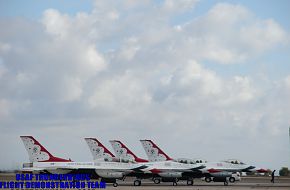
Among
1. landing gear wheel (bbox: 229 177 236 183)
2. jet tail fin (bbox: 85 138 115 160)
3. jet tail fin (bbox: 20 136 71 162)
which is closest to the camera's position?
jet tail fin (bbox: 20 136 71 162)

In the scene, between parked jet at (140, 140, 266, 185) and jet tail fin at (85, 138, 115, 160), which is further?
jet tail fin at (85, 138, 115, 160)

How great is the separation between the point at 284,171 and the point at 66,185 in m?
73.0

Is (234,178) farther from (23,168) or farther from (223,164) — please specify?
(23,168)

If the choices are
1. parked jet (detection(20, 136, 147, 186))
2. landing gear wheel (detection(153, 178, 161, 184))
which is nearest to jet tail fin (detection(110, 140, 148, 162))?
landing gear wheel (detection(153, 178, 161, 184))

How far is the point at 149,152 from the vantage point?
184ft

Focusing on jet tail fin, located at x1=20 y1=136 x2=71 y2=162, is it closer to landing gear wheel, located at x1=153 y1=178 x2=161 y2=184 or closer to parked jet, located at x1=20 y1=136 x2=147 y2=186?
parked jet, located at x1=20 y1=136 x2=147 y2=186

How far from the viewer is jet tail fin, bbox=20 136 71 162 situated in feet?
158

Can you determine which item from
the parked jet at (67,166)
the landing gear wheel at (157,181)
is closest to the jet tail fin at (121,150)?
the landing gear wheel at (157,181)

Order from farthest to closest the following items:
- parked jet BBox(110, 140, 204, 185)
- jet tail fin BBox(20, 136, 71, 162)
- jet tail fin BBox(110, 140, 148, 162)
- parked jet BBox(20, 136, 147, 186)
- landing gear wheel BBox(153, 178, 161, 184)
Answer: jet tail fin BBox(110, 140, 148, 162) → landing gear wheel BBox(153, 178, 161, 184) → jet tail fin BBox(20, 136, 71, 162) → parked jet BBox(110, 140, 204, 185) → parked jet BBox(20, 136, 147, 186)

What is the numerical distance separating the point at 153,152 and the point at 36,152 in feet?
43.5

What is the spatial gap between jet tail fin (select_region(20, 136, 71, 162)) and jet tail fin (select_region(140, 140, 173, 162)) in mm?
10458

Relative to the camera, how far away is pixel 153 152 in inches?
2206

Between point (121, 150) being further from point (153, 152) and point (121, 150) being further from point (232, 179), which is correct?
point (232, 179)

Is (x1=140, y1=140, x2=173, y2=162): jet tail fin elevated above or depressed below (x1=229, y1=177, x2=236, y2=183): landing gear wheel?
A: above
